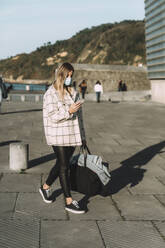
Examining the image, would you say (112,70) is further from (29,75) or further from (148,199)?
(29,75)

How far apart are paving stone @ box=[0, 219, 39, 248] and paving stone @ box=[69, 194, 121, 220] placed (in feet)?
1.68

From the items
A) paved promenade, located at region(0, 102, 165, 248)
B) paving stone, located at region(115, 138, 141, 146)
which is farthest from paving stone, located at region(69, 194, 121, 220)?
paving stone, located at region(115, 138, 141, 146)

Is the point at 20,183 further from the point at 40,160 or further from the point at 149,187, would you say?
the point at 149,187

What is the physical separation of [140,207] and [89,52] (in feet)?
318

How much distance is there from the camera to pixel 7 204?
4379mm

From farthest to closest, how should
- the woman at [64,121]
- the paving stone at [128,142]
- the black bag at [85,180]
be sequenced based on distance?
the paving stone at [128,142] → the black bag at [85,180] → the woman at [64,121]

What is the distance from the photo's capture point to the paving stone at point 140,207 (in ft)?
13.5

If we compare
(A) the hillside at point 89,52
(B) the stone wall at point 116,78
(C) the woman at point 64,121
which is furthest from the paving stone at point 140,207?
(A) the hillside at point 89,52

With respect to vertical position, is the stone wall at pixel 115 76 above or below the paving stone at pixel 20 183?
above

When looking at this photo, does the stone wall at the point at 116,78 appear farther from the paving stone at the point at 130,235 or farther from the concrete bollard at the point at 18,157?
the paving stone at the point at 130,235

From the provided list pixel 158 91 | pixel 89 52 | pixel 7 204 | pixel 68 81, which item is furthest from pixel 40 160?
pixel 89 52

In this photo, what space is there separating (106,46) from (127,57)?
864cm

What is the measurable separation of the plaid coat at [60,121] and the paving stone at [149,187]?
1437 millimetres

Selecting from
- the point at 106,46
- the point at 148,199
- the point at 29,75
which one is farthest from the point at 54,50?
the point at 148,199
